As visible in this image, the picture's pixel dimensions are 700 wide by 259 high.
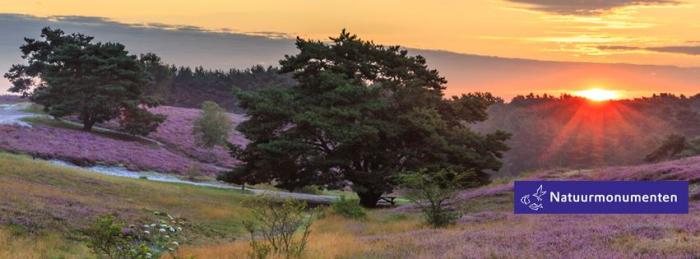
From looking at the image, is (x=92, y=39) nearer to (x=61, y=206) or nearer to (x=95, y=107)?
(x=95, y=107)

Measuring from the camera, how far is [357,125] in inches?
1426

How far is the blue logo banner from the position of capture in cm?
1900

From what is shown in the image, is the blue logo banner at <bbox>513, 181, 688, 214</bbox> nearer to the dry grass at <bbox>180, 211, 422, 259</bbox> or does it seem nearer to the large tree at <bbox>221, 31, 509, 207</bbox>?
the dry grass at <bbox>180, 211, 422, 259</bbox>

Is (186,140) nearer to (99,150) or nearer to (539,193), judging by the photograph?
(99,150)

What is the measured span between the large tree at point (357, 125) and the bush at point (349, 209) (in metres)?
6.59

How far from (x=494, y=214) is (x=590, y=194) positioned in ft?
13.8

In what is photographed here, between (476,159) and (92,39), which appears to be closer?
(476,159)

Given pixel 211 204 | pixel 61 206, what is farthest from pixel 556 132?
pixel 61 206

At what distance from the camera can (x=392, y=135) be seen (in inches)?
1486

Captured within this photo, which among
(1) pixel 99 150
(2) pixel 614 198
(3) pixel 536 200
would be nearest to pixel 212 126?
(1) pixel 99 150

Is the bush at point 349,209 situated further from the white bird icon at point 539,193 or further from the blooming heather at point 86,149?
the blooming heather at point 86,149

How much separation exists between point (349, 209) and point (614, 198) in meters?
12.7

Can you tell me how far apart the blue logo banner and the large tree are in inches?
606

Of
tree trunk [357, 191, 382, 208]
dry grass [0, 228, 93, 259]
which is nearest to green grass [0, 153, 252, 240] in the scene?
dry grass [0, 228, 93, 259]
